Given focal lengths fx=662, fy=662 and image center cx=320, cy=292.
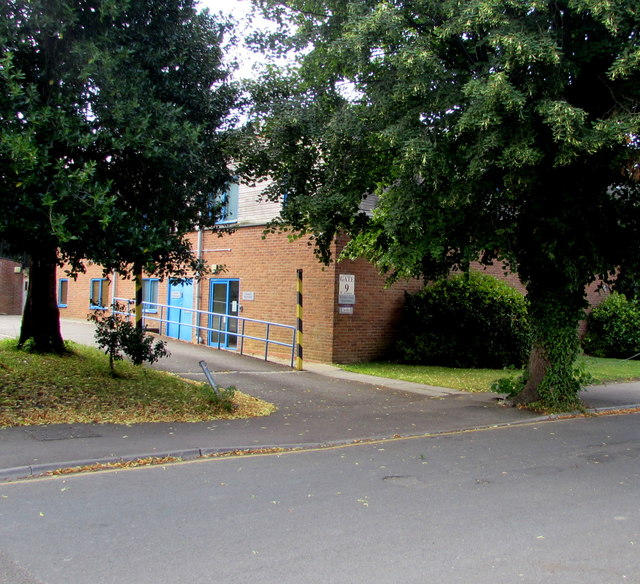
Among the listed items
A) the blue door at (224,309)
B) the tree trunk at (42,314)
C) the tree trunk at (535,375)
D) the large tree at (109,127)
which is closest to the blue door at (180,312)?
the blue door at (224,309)

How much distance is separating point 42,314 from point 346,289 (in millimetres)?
7605

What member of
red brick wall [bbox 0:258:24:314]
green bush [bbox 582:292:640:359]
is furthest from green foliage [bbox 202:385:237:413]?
red brick wall [bbox 0:258:24:314]

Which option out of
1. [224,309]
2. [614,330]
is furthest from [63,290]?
[614,330]

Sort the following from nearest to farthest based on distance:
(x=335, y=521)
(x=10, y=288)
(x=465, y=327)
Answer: (x=335, y=521) < (x=465, y=327) < (x=10, y=288)

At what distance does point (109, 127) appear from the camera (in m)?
8.79

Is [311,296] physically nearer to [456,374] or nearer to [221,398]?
[456,374]

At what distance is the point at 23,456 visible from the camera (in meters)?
7.20

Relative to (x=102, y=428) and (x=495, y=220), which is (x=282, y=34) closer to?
(x=495, y=220)

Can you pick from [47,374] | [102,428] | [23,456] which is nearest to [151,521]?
[23,456]

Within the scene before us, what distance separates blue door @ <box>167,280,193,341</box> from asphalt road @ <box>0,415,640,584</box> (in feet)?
46.4

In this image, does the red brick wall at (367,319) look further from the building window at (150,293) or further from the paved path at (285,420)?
→ the building window at (150,293)

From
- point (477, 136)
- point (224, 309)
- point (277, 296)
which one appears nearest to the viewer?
point (477, 136)

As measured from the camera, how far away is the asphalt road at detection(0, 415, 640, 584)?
4.44m

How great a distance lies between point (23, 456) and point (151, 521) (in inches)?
103
